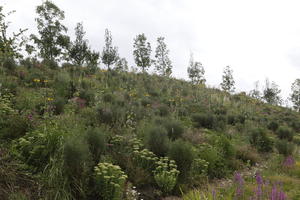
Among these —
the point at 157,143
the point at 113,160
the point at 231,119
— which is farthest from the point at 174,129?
the point at 231,119

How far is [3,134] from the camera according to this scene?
13.2 feet

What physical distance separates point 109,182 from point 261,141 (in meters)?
5.54

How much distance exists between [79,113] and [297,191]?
5.28 m

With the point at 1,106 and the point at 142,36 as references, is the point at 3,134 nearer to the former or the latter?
the point at 1,106

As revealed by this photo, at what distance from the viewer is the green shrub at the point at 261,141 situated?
23.0 ft

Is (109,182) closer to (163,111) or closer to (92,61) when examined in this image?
(163,111)

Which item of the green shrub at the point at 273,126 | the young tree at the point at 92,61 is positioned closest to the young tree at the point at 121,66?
the young tree at the point at 92,61

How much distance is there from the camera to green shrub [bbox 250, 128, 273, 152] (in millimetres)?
6996

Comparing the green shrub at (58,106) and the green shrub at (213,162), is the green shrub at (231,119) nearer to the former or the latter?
the green shrub at (213,162)

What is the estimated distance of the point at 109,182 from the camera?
10.5 ft

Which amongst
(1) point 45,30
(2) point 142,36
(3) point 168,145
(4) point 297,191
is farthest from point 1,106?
(2) point 142,36

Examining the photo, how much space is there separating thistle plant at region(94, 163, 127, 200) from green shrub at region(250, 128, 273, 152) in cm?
532

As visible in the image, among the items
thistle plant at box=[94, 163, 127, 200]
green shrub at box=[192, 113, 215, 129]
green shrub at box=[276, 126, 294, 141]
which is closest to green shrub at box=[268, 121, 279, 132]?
green shrub at box=[276, 126, 294, 141]

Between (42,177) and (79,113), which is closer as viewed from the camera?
(42,177)
